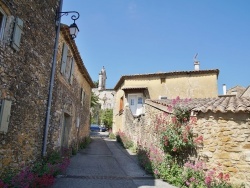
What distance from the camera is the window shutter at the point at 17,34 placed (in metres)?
4.71

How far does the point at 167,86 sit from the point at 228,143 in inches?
596

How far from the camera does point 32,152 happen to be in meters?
5.99

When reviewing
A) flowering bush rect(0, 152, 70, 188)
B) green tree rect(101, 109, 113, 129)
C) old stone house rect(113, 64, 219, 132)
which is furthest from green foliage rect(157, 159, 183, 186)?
green tree rect(101, 109, 113, 129)

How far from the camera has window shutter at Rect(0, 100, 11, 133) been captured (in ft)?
14.2

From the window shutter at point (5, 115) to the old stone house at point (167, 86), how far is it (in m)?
15.3

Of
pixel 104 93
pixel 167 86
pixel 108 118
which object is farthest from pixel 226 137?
pixel 104 93

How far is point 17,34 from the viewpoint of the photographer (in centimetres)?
484

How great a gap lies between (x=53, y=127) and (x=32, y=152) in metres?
1.71

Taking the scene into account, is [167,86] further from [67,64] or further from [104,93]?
[104,93]

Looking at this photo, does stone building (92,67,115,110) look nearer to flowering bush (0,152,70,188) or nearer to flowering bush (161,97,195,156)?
flowering bush (161,97,195,156)

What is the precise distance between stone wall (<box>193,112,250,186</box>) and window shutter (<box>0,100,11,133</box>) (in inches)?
216

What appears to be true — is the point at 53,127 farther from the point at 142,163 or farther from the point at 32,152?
the point at 142,163

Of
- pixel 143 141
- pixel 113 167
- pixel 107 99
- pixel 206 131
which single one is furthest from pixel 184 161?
pixel 107 99

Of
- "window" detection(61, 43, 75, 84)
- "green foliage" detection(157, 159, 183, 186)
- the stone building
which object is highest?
the stone building
